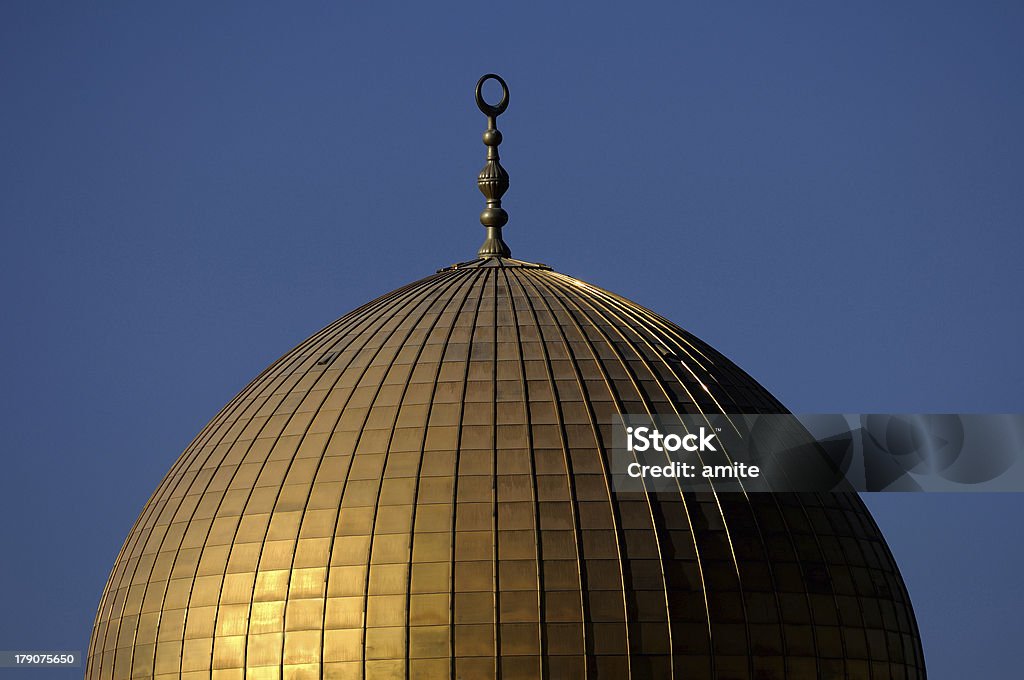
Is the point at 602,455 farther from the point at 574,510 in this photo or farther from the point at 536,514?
the point at 536,514

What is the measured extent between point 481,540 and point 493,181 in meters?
14.6

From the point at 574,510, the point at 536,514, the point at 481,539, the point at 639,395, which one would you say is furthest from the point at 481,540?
the point at 639,395

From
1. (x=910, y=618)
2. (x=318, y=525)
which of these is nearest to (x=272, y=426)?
(x=318, y=525)

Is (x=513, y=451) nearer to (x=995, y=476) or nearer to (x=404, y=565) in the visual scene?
(x=404, y=565)

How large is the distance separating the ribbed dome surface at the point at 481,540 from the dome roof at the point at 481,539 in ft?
0.18

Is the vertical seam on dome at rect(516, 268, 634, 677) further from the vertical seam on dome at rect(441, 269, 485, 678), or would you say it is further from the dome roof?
the vertical seam on dome at rect(441, 269, 485, 678)

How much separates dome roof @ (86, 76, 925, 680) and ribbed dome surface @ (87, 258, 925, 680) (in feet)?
0.18

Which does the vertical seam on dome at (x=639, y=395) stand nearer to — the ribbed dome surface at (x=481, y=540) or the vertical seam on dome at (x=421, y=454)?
the ribbed dome surface at (x=481, y=540)

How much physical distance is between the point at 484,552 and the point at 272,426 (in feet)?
23.2

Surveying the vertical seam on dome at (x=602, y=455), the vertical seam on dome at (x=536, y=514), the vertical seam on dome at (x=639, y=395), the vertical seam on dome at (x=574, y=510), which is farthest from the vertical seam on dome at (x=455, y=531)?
the vertical seam on dome at (x=639, y=395)

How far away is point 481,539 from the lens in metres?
61.5

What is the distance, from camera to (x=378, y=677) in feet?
200

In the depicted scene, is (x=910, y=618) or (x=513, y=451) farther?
(x=910, y=618)

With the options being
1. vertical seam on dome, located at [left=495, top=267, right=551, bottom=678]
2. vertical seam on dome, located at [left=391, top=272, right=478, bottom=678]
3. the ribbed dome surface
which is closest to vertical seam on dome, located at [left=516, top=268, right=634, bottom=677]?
the ribbed dome surface
